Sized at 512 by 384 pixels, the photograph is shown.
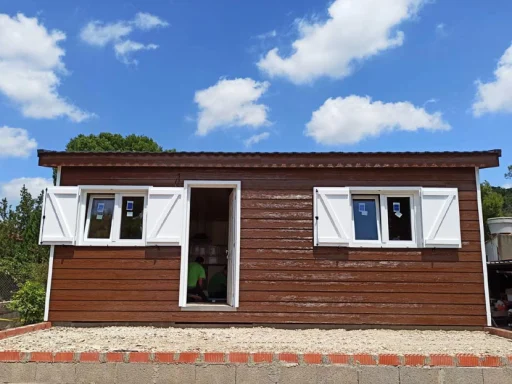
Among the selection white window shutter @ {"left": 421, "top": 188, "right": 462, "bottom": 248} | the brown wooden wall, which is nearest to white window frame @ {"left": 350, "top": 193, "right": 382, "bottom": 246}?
the brown wooden wall

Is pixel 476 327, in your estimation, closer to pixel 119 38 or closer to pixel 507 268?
pixel 507 268

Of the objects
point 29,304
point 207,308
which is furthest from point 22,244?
point 207,308

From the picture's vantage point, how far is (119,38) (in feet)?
41.3

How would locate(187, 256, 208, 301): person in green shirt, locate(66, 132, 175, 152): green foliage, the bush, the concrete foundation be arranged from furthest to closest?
locate(66, 132, 175, 152): green foliage
locate(187, 256, 208, 301): person in green shirt
the bush
the concrete foundation

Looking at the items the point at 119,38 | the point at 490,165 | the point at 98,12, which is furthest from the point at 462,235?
the point at 119,38

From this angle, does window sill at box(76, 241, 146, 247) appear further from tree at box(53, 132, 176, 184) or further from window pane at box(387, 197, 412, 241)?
tree at box(53, 132, 176, 184)

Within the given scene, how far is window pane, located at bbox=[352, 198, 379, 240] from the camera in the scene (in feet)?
22.6

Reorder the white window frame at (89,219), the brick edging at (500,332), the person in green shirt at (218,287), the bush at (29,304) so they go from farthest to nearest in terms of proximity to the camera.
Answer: the person in green shirt at (218,287) < the bush at (29,304) < the white window frame at (89,219) < the brick edging at (500,332)

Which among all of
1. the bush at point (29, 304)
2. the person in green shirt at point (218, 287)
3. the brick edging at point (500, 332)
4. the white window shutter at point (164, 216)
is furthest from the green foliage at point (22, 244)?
the brick edging at point (500, 332)

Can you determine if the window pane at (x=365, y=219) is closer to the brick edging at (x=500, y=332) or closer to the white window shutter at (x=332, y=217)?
the white window shutter at (x=332, y=217)

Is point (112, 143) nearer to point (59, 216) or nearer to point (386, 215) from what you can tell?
point (59, 216)

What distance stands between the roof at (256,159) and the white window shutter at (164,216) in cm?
47

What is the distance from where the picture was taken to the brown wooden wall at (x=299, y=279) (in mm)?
6609

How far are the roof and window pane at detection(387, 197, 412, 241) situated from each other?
0.59 meters
